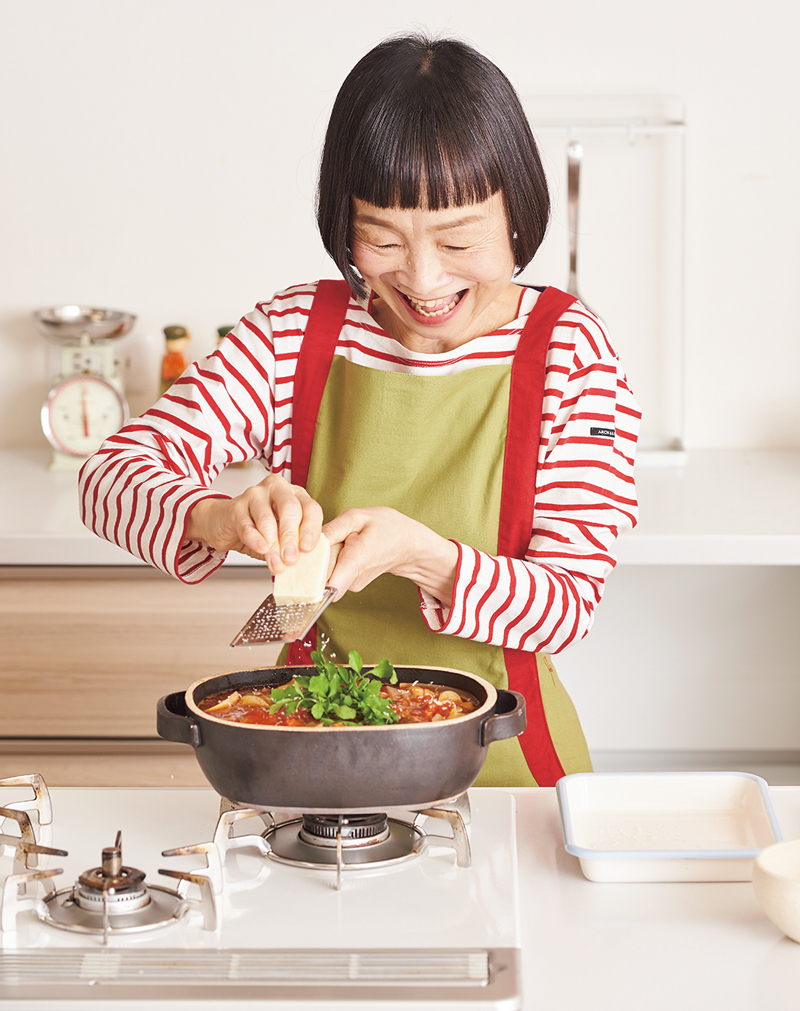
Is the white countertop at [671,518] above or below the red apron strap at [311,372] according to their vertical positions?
below

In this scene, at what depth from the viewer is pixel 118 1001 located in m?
0.72

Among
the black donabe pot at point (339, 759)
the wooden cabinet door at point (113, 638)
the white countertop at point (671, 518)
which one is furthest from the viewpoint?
the wooden cabinet door at point (113, 638)

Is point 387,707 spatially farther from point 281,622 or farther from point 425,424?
point 425,424

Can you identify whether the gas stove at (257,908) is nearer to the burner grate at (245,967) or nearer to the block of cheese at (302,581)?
the burner grate at (245,967)

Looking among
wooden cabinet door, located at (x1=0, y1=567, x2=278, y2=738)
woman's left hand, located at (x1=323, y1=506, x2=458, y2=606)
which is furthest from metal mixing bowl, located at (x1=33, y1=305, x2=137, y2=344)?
woman's left hand, located at (x1=323, y1=506, x2=458, y2=606)

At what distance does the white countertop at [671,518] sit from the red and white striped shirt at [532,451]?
625mm

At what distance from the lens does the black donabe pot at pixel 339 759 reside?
85 centimetres

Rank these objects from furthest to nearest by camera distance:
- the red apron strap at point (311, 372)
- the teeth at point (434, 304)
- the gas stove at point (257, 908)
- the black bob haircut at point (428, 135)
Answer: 1. the red apron strap at point (311, 372)
2. the teeth at point (434, 304)
3. the black bob haircut at point (428, 135)
4. the gas stove at point (257, 908)

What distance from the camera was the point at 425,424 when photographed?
1339mm

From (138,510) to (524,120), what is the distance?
0.59 m

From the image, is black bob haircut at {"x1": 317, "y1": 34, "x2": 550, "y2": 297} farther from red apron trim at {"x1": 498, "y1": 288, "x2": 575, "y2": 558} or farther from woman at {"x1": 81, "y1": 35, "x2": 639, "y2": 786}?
red apron trim at {"x1": 498, "y1": 288, "x2": 575, "y2": 558}

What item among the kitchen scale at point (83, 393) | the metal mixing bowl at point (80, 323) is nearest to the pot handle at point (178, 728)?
the kitchen scale at point (83, 393)

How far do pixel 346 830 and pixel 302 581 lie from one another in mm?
220

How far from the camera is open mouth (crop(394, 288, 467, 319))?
1.22 meters
